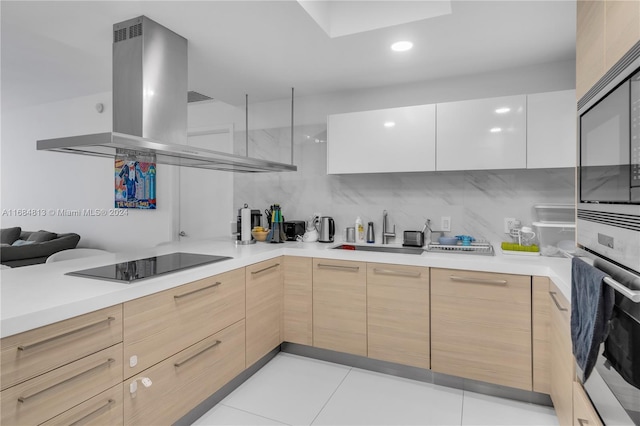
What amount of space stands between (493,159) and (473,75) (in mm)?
811

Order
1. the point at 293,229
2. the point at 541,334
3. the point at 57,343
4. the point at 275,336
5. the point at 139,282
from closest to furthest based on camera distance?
the point at 57,343 → the point at 139,282 → the point at 541,334 → the point at 275,336 → the point at 293,229

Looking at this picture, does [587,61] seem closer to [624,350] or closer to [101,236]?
[624,350]

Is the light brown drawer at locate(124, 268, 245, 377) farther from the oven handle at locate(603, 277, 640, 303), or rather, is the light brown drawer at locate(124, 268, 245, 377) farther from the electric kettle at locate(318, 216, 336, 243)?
the oven handle at locate(603, 277, 640, 303)

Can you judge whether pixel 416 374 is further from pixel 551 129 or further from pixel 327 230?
pixel 551 129

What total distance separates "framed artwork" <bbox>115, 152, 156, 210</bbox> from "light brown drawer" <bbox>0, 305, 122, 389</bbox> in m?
2.93

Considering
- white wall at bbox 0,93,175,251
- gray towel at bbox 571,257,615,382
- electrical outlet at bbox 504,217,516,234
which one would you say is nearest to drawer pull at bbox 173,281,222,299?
gray towel at bbox 571,257,615,382

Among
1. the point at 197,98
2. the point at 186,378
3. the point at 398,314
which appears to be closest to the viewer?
the point at 186,378

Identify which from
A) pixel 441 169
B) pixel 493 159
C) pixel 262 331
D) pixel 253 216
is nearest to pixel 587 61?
pixel 493 159

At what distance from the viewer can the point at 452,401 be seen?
2.08 metres

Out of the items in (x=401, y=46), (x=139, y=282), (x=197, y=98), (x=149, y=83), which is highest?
(x=197, y=98)

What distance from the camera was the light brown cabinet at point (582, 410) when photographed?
1.14 meters

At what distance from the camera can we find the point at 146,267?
1.78m

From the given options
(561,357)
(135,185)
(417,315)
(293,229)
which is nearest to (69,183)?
(135,185)

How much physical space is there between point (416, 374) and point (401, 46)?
216 cm
